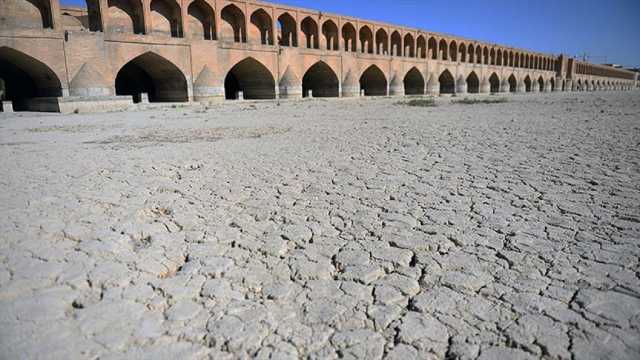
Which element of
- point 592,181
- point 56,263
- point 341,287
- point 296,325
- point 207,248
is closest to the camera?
point 296,325

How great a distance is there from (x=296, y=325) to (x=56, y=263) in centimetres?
144

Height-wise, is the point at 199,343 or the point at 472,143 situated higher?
the point at 472,143

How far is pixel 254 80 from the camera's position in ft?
71.9

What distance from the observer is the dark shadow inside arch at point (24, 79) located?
14.3m

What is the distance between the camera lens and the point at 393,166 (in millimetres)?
4215

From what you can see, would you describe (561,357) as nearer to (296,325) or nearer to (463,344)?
(463,344)

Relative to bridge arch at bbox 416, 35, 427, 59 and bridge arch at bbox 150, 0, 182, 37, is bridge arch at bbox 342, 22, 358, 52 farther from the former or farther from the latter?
bridge arch at bbox 150, 0, 182, 37

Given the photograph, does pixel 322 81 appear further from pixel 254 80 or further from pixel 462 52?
pixel 462 52

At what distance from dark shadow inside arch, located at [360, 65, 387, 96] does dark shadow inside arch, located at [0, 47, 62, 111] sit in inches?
729

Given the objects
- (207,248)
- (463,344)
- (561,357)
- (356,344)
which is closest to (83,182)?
(207,248)

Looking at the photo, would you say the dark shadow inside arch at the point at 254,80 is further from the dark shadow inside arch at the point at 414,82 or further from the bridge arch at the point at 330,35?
the dark shadow inside arch at the point at 414,82

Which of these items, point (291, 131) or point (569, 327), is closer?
point (569, 327)

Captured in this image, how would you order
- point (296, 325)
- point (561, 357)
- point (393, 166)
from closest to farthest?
1. point (561, 357)
2. point (296, 325)
3. point (393, 166)

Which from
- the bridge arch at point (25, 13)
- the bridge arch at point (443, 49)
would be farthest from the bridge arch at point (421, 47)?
the bridge arch at point (25, 13)
